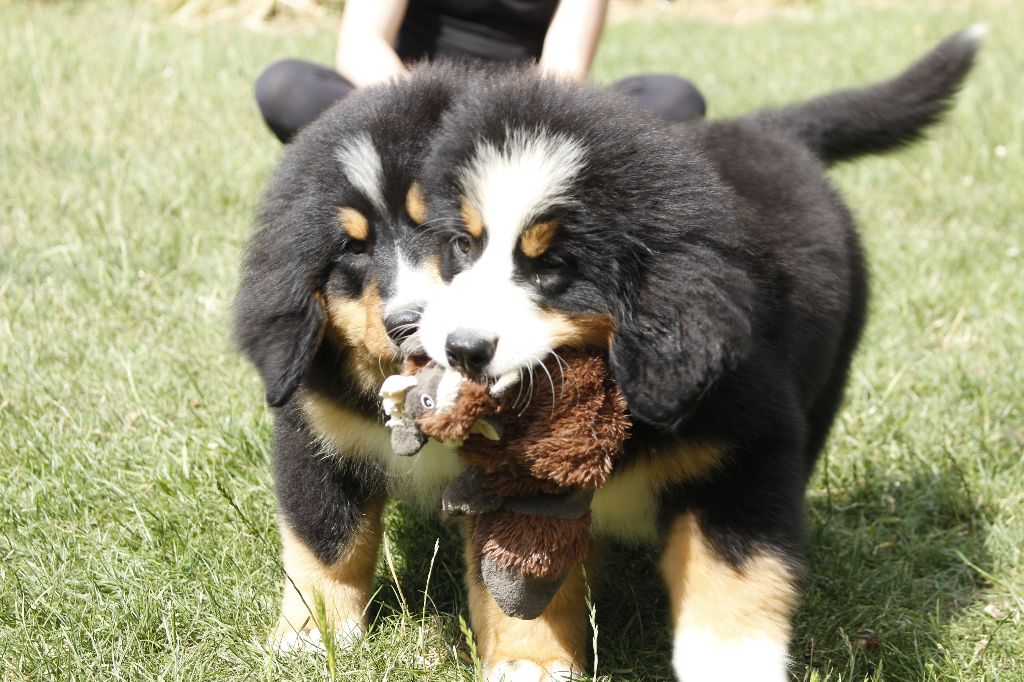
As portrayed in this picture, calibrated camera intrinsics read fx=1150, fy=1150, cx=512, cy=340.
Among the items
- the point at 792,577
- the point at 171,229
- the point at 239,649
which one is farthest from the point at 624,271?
the point at 171,229

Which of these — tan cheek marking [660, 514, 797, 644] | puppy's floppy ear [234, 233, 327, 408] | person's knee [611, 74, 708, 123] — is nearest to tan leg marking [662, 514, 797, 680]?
tan cheek marking [660, 514, 797, 644]

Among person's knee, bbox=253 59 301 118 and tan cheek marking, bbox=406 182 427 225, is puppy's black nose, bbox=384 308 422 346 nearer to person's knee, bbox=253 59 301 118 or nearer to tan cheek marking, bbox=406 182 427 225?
tan cheek marking, bbox=406 182 427 225

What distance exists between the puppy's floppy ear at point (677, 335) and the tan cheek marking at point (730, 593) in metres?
0.34

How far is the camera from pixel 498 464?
1943 millimetres

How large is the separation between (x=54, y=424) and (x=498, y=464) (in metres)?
1.63

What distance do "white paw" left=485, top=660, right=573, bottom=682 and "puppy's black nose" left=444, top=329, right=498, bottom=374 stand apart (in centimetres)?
76

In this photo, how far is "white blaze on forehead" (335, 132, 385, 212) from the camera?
2.06 metres

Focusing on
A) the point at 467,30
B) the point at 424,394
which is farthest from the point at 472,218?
the point at 467,30

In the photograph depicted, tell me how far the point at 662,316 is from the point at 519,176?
32 centimetres

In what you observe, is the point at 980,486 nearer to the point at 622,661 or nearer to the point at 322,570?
the point at 622,661

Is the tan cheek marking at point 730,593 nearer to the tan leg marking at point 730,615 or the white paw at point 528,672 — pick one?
the tan leg marking at point 730,615

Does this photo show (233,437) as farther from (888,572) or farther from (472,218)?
(888,572)

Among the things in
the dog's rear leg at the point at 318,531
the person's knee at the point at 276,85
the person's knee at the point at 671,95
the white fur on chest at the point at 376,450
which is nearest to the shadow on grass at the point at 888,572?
the white fur on chest at the point at 376,450

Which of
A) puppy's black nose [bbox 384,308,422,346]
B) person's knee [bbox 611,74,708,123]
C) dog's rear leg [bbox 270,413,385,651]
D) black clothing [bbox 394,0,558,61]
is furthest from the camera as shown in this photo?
black clothing [bbox 394,0,558,61]
